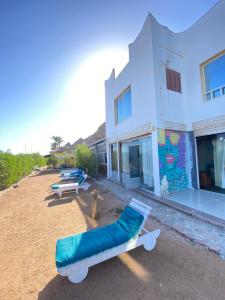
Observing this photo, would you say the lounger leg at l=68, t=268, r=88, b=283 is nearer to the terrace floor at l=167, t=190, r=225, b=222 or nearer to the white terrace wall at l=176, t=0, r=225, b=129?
the terrace floor at l=167, t=190, r=225, b=222

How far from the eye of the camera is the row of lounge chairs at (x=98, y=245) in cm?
287

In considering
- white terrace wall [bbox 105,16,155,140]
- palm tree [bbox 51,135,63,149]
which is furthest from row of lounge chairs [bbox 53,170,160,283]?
palm tree [bbox 51,135,63,149]

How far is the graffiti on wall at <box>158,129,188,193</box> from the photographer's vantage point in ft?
24.7

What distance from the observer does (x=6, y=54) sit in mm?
7547

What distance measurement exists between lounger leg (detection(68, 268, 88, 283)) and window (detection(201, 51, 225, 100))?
26.4 ft

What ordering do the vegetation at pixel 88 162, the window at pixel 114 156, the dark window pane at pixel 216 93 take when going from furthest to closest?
the vegetation at pixel 88 162 → the window at pixel 114 156 → the dark window pane at pixel 216 93

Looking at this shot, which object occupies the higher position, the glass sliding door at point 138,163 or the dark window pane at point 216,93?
the dark window pane at point 216,93

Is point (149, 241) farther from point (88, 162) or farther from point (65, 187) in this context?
point (88, 162)

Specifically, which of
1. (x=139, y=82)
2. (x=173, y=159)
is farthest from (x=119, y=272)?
(x=139, y=82)

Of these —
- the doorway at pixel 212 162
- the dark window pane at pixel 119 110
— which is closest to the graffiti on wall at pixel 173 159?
the doorway at pixel 212 162

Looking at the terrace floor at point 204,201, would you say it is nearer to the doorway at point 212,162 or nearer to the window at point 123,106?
the doorway at point 212,162

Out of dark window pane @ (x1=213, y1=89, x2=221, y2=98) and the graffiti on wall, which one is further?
the graffiti on wall

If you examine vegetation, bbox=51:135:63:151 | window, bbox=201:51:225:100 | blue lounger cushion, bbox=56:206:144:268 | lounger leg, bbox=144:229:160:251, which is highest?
vegetation, bbox=51:135:63:151

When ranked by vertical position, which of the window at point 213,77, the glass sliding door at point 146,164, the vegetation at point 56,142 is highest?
the vegetation at point 56,142
